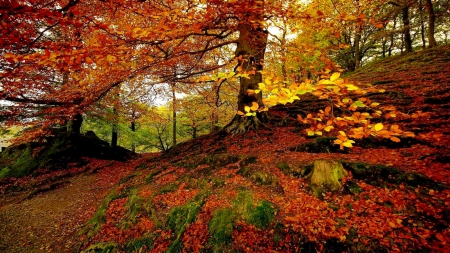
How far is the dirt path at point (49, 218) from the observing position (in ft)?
18.6

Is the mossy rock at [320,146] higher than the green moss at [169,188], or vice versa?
the mossy rock at [320,146]

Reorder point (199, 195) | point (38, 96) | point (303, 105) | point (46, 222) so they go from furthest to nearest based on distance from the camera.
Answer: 1. point (303, 105)
2. point (38, 96)
3. point (46, 222)
4. point (199, 195)

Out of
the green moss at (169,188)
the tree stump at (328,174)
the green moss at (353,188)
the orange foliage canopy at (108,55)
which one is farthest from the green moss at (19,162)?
the green moss at (353,188)

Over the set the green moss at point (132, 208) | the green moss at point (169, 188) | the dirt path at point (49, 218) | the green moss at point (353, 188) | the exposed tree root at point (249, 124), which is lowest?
the dirt path at point (49, 218)

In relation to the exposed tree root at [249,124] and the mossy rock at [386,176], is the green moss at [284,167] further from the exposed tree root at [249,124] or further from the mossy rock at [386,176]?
the exposed tree root at [249,124]

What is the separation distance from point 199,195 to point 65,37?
1206 centimetres

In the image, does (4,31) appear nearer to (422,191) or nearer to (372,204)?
(372,204)

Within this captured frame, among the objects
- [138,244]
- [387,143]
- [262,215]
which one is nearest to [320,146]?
[387,143]

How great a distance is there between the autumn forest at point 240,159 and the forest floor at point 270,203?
3 cm

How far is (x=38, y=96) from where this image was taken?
9.83m

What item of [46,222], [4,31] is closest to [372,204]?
[4,31]

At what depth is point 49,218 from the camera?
7.00 meters

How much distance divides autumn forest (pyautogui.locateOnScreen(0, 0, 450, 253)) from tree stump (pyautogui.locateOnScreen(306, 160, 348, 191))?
0.09 ft

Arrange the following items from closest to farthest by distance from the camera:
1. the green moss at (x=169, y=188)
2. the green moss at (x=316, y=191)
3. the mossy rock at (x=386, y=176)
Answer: the mossy rock at (x=386, y=176) < the green moss at (x=316, y=191) < the green moss at (x=169, y=188)
